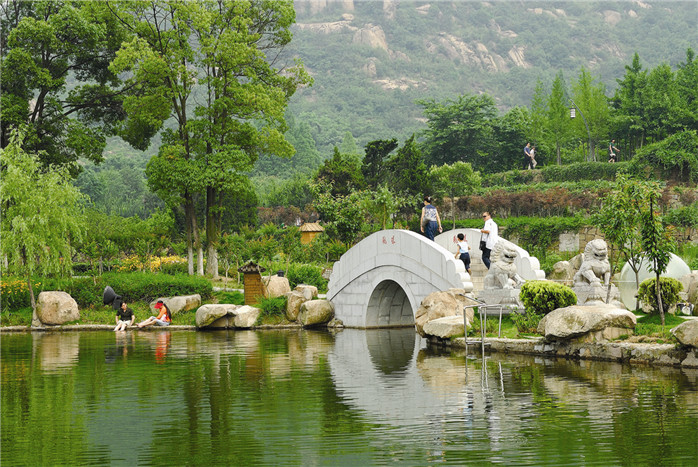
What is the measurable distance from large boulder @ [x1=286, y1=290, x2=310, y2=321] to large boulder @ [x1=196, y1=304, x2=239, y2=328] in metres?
1.90

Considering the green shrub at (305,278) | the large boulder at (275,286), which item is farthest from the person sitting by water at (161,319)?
the green shrub at (305,278)

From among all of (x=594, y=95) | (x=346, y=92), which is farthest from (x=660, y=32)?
(x=594, y=95)

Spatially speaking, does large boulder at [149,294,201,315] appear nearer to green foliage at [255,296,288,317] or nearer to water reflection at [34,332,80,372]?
green foliage at [255,296,288,317]

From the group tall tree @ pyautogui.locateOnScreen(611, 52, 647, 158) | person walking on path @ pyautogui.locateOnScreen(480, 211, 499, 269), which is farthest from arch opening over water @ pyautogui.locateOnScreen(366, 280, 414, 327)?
tall tree @ pyautogui.locateOnScreen(611, 52, 647, 158)

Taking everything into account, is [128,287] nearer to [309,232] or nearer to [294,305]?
[294,305]

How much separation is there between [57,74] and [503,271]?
24948 mm

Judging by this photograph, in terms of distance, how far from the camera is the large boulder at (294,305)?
28.5 meters

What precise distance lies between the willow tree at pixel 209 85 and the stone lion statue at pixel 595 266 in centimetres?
1936

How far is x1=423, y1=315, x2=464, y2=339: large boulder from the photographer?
18.9m

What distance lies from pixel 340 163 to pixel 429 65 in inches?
3864

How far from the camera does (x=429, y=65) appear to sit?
144500mm

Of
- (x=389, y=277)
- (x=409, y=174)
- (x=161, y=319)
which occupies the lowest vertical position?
(x=161, y=319)

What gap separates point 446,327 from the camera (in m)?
19.0

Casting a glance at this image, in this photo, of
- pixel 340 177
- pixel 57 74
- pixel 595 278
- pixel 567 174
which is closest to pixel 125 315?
pixel 57 74
